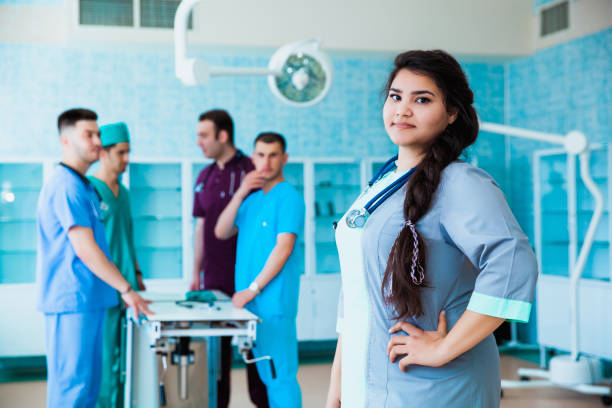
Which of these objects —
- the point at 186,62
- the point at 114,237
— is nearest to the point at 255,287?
the point at 114,237

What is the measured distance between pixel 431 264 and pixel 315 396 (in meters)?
3.54

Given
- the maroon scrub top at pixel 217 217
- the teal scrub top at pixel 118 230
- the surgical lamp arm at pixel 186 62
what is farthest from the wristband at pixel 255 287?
the surgical lamp arm at pixel 186 62

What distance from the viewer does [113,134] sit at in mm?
3910

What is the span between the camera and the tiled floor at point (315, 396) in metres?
4.46

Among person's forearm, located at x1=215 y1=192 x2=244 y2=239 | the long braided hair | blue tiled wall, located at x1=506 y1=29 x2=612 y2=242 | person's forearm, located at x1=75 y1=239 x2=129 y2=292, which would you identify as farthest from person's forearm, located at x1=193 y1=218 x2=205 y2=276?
blue tiled wall, located at x1=506 y1=29 x2=612 y2=242

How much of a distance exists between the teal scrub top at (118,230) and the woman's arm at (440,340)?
2703mm

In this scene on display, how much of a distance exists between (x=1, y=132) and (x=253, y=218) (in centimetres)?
314

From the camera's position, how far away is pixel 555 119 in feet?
19.8

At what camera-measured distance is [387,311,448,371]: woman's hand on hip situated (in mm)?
1296

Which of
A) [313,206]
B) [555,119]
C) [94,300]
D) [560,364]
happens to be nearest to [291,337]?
[94,300]

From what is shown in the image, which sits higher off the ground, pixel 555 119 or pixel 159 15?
pixel 159 15

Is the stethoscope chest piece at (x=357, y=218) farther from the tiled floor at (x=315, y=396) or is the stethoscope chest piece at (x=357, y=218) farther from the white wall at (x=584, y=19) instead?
the white wall at (x=584, y=19)

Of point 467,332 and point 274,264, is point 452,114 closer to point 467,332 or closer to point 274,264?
point 467,332

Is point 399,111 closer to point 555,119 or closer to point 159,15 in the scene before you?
point 159,15
